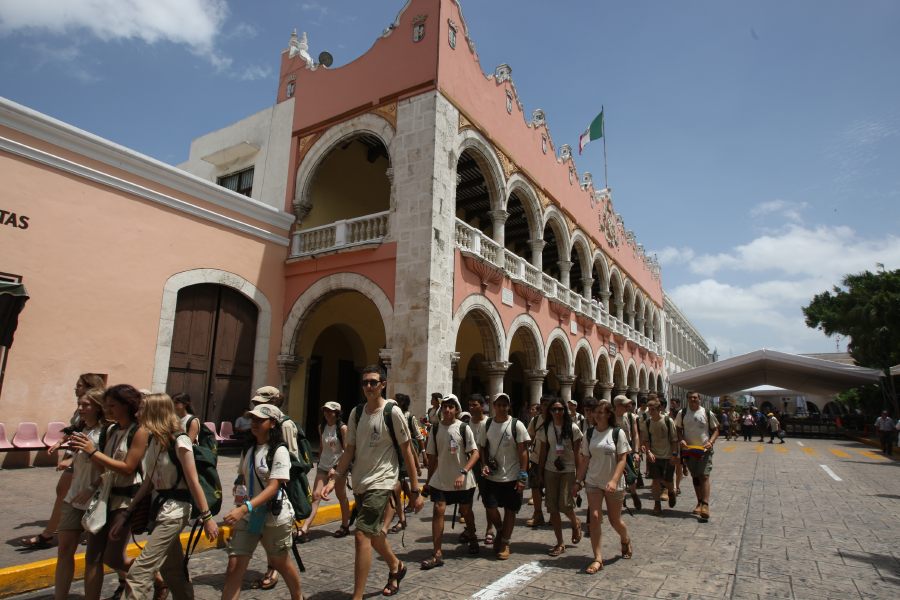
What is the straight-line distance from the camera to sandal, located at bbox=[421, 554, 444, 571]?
4561mm

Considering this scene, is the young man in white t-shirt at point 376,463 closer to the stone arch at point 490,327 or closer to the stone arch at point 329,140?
the stone arch at point 490,327

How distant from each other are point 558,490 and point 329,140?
1061 centimetres

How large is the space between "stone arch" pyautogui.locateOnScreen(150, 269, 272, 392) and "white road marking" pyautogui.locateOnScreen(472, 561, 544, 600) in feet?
27.4

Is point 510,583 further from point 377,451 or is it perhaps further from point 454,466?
point 377,451

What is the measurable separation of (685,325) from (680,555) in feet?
137

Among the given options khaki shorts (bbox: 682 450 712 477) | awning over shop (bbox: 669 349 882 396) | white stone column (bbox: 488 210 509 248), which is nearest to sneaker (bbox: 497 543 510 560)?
khaki shorts (bbox: 682 450 712 477)

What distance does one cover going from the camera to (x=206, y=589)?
4082 millimetres

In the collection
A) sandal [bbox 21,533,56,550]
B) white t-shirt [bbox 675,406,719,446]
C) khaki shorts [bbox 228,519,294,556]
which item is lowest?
sandal [bbox 21,533,56,550]

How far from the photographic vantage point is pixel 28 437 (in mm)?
8398

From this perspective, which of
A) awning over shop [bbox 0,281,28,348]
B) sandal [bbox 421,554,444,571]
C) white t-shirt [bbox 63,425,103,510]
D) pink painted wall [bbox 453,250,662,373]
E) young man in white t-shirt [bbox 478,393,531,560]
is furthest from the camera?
pink painted wall [bbox 453,250,662,373]

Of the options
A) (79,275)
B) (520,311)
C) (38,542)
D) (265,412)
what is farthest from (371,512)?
(520,311)

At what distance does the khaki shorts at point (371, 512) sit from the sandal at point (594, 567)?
6.14ft

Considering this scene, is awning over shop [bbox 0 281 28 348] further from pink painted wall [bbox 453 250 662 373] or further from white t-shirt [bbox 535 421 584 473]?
white t-shirt [bbox 535 421 584 473]

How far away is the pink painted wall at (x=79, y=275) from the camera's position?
Answer: 860 cm
